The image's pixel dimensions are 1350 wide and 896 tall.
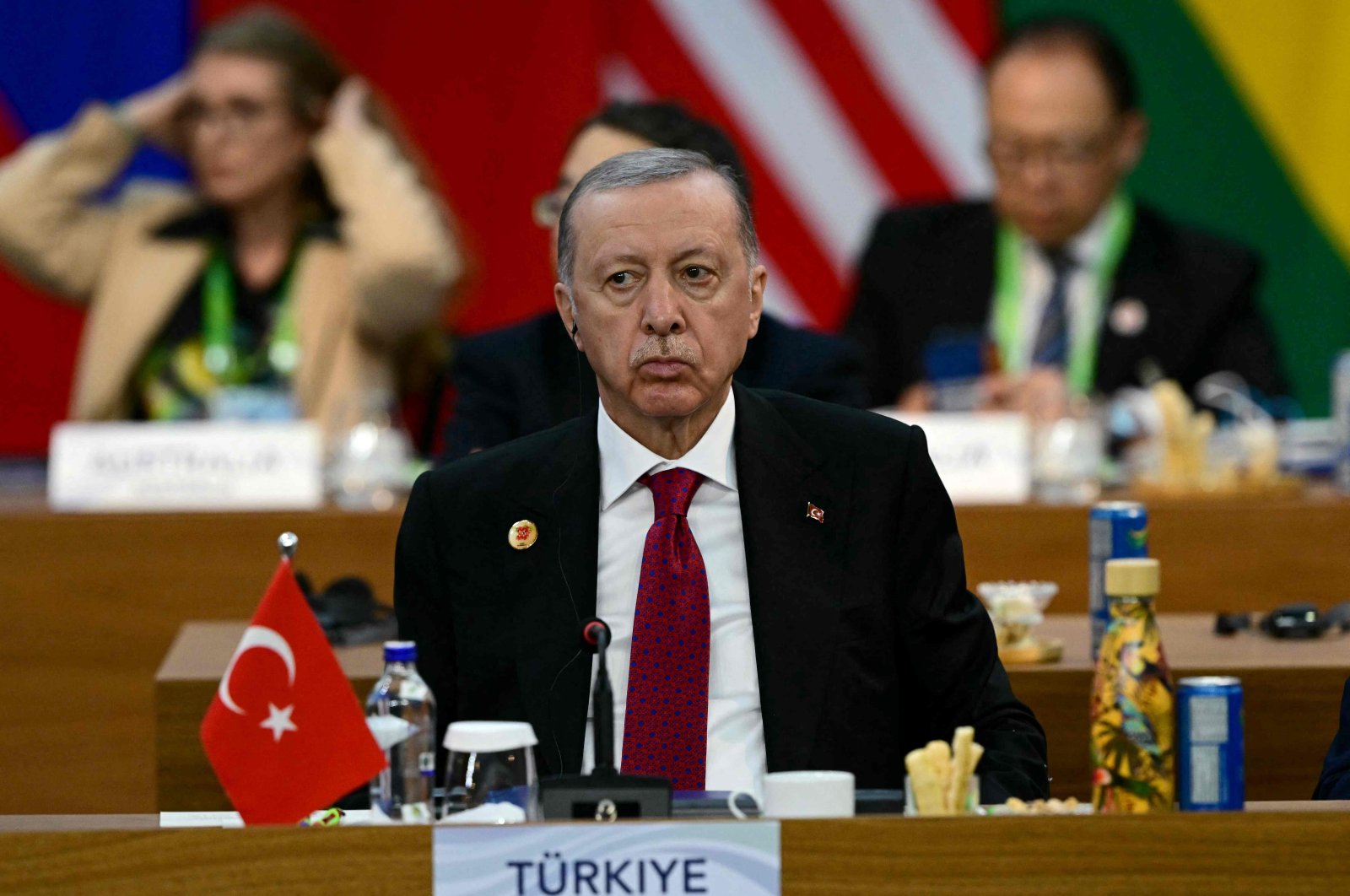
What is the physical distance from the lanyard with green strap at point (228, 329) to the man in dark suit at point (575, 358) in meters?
1.41

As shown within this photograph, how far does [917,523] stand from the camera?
214cm

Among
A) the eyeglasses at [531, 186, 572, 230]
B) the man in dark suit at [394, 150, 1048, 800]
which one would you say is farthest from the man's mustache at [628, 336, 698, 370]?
the eyeglasses at [531, 186, 572, 230]

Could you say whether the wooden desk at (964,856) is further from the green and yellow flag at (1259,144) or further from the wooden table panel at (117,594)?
the green and yellow flag at (1259,144)

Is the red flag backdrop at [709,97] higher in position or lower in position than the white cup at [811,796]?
higher

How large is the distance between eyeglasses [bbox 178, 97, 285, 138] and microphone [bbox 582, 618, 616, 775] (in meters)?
3.32

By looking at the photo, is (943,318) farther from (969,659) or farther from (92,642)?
(969,659)

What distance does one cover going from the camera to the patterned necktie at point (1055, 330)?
187 inches

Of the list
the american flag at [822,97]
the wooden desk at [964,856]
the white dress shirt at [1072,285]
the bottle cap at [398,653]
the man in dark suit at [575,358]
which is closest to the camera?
the wooden desk at [964,856]

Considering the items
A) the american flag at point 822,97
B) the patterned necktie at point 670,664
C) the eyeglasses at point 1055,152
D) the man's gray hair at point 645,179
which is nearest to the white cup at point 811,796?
the patterned necktie at point 670,664

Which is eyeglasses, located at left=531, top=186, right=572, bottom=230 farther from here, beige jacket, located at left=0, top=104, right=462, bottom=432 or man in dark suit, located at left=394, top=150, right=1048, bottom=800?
beige jacket, located at left=0, top=104, right=462, bottom=432

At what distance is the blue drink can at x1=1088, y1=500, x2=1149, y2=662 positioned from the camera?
2.62 m

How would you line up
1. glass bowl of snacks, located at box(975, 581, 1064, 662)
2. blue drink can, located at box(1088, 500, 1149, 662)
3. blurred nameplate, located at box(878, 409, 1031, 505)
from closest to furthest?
blue drink can, located at box(1088, 500, 1149, 662)
glass bowl of snacks, located at box(975, 581, 1064, 662)
blurred nameplate, located at box(878, 409, 1031, 505)

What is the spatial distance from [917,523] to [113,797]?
1866 mm

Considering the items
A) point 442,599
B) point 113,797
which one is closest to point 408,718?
point 442,599
